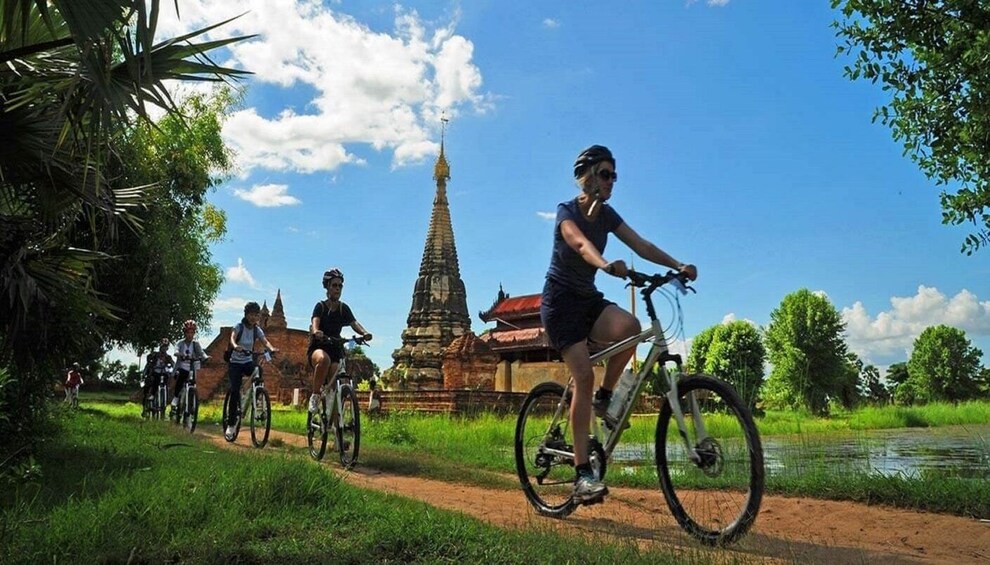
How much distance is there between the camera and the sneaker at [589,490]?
3514 mm

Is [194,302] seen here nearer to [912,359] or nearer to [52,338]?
[52,338]

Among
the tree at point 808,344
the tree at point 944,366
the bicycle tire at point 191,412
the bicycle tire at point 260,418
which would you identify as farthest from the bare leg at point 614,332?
the tree at point 944,366

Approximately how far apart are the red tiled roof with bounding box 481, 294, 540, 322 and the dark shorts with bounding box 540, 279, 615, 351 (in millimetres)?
27579

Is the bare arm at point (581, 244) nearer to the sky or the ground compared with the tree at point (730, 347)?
nearer to the ground

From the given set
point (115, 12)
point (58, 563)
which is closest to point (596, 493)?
point (58, 563)

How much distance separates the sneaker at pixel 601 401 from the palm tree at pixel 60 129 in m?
2.64

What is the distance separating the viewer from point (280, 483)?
374cm

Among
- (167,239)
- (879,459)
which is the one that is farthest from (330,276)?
(167,239)

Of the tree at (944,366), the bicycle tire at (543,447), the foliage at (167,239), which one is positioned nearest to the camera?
the bicycle tire at (543,447)

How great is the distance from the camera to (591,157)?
3734 millimetres

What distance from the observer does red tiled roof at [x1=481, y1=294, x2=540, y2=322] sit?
1259 inches

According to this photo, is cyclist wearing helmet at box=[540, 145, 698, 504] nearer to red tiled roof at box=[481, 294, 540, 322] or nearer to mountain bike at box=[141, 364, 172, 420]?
mountain bike at box=[141, 364, 172, 420]

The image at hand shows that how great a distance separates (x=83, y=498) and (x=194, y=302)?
14.5 m

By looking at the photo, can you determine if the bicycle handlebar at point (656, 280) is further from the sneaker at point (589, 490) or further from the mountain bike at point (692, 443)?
the sneaker at point (589, 490)
